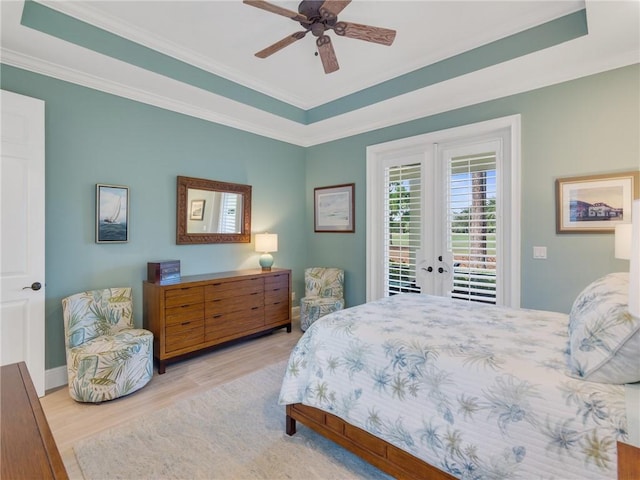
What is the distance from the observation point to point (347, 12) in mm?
2582

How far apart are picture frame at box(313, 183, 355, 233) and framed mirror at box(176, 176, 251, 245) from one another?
1128 mm

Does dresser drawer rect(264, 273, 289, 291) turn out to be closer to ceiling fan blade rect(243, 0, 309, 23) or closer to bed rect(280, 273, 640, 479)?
bed rect(280, 273, 640, 479)

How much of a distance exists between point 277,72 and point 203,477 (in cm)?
360

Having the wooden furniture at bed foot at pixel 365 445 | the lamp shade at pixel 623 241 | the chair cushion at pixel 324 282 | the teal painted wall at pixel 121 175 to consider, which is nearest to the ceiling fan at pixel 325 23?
the teal painted wall at pixel 121 175

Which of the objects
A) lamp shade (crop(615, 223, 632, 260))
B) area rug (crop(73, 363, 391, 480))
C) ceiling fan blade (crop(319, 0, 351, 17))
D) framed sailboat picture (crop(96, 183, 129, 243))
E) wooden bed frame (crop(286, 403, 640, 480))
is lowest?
area rug (crop(73, 363, 391, 480))

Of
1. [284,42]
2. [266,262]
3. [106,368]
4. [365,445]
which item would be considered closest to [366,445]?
[365,445]

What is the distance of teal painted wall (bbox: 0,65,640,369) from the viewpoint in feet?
8.84

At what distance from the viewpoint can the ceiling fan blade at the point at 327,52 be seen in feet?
7.75

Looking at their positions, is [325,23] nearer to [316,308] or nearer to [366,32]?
[366,32]

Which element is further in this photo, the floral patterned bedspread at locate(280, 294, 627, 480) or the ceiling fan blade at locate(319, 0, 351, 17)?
the ceiling fan blade at locate(319, 0, 351, 17)

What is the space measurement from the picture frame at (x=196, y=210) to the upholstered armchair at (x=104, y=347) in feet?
3.58

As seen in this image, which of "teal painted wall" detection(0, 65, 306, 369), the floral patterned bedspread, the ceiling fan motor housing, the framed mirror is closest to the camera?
the floral patterned bedspread

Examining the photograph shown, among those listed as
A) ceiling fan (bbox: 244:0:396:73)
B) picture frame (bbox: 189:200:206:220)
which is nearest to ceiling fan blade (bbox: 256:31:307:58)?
ceiling fan (bbox: 244:0:396:73)

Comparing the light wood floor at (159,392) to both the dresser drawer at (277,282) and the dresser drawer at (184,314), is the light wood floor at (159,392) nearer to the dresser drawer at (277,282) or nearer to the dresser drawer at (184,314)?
the dresser drawer at (184,314)
